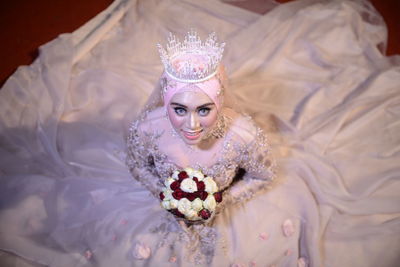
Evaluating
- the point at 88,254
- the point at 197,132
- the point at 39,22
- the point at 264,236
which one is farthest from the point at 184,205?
the point at 39,22

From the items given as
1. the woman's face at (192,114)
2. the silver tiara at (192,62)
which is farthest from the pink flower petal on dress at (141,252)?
the silver tiara at (192,62)

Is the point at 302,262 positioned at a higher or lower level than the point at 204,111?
lower

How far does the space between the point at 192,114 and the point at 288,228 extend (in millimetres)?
945

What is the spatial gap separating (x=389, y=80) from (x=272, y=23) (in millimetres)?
1018

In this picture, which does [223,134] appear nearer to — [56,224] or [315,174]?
[315,174]

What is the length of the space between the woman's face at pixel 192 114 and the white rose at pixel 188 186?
0.20m

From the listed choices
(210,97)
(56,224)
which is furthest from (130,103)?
(210,97)

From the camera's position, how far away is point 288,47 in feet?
10.6

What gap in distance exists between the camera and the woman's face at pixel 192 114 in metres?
1.72

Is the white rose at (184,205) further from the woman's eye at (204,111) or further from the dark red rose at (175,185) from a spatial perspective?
the woman's eye at (204,111)

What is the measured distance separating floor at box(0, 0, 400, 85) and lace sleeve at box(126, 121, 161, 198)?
Answer: 2.03 m

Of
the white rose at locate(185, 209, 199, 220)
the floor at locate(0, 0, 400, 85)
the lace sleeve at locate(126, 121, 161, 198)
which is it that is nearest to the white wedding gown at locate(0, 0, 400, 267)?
the lace sleeve at locate(126, 121, 161, 198)

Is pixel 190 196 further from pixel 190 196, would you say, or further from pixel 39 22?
pixel 39 22

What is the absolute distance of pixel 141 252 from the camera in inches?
84.5
